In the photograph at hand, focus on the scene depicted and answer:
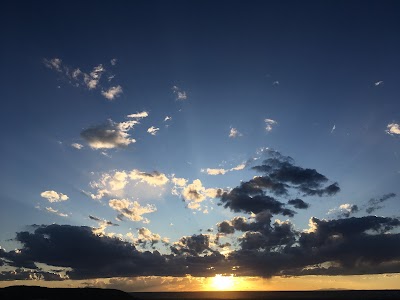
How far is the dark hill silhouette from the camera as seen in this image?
399 ft

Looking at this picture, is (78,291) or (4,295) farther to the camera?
(78,291)

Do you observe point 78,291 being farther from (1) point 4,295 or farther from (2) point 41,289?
(1) point 4,295

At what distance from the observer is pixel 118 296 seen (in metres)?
143

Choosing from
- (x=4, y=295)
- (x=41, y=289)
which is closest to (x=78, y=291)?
(x=41, y=289)

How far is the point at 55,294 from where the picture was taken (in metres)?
128

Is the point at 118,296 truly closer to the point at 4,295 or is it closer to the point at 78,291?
the point at 78,291

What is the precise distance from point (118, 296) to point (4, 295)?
41205 millimetres

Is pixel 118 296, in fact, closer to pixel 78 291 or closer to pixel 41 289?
pixel 78 291

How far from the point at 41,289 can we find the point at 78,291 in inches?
504

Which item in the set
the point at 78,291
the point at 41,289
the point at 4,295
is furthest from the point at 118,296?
the point at 4,295

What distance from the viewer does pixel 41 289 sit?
135 meters

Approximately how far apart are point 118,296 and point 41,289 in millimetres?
27624

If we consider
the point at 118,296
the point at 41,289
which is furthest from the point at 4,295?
the point at 118,296

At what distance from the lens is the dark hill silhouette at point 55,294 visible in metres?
122
